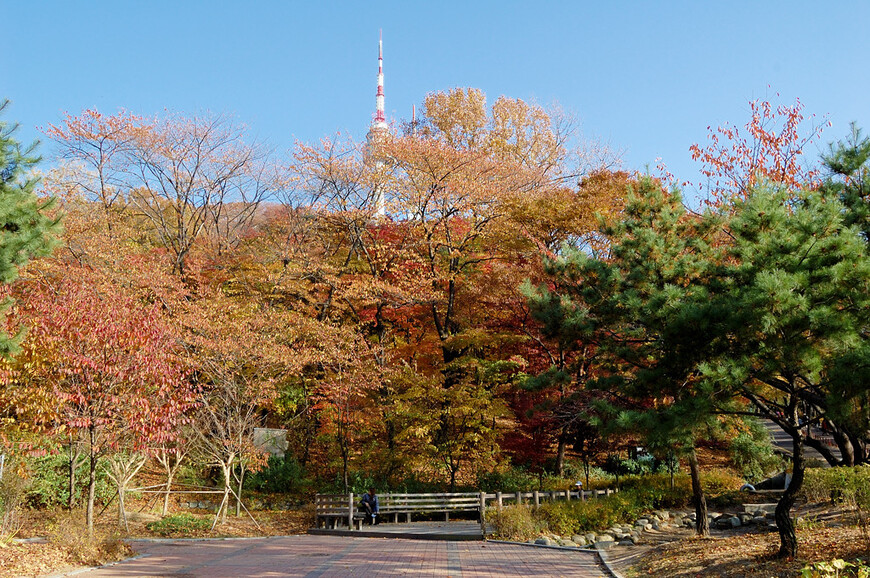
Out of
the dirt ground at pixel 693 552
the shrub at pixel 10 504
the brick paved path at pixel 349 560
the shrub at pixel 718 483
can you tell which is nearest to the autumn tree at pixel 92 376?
the dirt ground at pixel 693 552

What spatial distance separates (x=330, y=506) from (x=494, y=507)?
5.07 metres

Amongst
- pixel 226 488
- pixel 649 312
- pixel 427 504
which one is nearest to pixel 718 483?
pixel 427 504

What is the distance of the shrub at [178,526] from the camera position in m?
16.5

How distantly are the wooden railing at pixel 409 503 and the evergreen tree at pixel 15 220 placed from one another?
1008 cm

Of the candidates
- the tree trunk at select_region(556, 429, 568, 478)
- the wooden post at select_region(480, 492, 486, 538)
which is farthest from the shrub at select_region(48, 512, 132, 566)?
the tree trunk at select_region(556, 429, 568, 478)

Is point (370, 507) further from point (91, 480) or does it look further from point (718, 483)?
point (718, 483)

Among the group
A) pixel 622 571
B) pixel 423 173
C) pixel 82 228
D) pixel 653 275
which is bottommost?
pixel 622 571

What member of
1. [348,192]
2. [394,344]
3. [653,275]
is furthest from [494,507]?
[348,192]

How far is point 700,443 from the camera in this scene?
2258cm

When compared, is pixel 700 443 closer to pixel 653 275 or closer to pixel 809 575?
pixel 653 275

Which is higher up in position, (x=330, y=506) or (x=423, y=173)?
(x=423, y=173)

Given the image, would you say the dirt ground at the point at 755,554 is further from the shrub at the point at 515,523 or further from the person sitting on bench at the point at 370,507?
the person sitting on bench at the point at 370,507

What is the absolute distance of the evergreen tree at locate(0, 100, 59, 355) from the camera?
32.1ft

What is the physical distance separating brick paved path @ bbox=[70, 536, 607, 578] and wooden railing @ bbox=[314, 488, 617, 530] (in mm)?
2714
